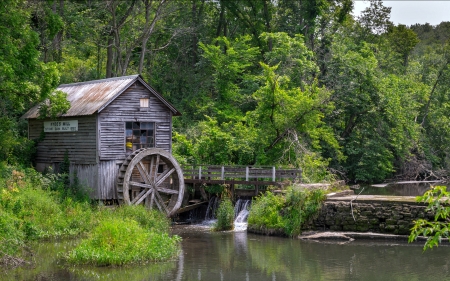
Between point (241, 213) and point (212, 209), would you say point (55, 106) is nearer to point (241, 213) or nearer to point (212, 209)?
point (212, 209)

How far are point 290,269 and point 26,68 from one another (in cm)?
1351

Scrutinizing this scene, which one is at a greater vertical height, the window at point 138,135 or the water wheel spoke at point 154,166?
the window at point 138,135

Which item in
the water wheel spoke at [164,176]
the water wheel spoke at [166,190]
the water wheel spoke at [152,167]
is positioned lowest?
the water wheel spoke at [166,190]

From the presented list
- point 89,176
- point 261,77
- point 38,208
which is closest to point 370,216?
point 89,176

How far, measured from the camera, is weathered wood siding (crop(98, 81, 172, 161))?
24.6 m

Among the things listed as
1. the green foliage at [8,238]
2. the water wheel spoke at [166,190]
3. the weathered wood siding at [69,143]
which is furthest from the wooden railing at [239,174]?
the green foliage at [8,238]

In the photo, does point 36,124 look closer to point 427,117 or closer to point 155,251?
point 155,251

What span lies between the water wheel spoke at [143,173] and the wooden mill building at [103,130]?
74 centimetres

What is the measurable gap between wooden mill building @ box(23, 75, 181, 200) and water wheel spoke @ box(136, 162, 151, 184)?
74cm

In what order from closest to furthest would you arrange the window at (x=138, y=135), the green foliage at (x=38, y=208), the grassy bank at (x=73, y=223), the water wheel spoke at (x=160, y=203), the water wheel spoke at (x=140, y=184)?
the grassy bank at (x=73, y=223) < the green foliage at (x=38, y=208) < the water wheel spoke at (x=140, y=184) < the window at (x=138, y=135) < the water wheel spoke at (x=160, y=203)

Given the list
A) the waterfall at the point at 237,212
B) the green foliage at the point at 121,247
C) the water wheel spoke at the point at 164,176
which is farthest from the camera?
the water wheel spoke at the point at 164,176

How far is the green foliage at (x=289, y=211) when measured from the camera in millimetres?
21969

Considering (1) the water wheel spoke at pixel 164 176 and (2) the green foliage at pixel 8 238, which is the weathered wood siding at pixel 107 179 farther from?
(2) the green foliage at pixel 8 238

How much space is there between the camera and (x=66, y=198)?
2336cm
